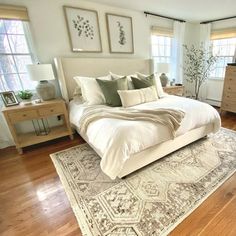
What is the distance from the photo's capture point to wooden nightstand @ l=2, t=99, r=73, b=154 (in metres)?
2.32

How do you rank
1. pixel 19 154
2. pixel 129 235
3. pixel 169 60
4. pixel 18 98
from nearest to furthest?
pixel 129 235 → pixel 19 154 → pixel 18 98 → pixel 169 60

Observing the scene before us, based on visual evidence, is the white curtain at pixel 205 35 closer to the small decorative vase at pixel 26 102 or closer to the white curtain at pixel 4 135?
the small decorative vase at pixel 26 102

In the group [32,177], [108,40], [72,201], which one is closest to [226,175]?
[72,201]

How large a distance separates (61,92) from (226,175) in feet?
9.30

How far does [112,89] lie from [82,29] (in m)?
1.46

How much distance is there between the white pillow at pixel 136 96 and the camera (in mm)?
2321

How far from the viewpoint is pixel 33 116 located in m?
2.45

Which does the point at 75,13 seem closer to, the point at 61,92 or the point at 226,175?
the point at 61,92

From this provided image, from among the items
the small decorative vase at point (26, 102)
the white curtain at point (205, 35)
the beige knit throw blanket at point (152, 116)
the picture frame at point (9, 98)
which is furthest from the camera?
the white curtain at point (205, 35)

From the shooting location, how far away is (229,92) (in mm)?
A: 3537

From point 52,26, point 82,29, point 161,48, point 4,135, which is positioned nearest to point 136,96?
point 82,29

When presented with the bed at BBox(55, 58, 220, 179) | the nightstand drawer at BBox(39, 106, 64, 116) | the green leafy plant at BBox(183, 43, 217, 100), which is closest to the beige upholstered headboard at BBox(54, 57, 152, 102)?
the bed at BBox(55, 58, 220, 179)

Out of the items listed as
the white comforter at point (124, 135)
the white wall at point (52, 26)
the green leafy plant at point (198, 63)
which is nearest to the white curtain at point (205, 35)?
the green leafy plant at point (198, 63)

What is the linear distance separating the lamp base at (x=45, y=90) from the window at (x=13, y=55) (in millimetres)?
370
